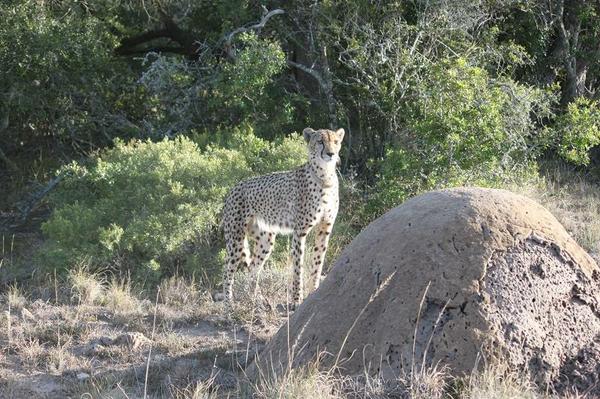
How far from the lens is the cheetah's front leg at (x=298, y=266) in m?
8.55

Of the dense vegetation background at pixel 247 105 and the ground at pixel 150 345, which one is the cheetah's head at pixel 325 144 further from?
the dense vegetation background at pixel 247 105

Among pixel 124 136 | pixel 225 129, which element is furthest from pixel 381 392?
pixel 124 136

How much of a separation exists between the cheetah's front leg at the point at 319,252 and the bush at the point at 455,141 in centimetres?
190

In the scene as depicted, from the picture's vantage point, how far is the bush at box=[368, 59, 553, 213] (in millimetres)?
10422

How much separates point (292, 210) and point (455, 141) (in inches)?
96.4

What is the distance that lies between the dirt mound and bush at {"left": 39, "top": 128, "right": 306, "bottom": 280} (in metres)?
4.18

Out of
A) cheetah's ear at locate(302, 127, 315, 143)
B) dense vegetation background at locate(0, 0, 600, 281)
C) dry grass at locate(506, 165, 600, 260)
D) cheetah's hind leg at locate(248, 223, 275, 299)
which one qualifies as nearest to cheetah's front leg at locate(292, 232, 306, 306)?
cheetah's hind leg at locate(248, 223, 275, 299)

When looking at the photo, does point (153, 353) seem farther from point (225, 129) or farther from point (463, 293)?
point (225, 129)

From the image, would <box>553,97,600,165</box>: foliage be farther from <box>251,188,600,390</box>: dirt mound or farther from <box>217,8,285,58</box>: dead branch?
<box>251,188,600,390</box>: dirt mound

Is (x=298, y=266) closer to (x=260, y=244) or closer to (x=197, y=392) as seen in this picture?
(x=260, y=244)

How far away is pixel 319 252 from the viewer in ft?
28.5

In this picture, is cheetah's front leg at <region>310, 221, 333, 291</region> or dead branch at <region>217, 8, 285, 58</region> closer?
cheetah's front leg at <region>310, 221, 333, 291</region>

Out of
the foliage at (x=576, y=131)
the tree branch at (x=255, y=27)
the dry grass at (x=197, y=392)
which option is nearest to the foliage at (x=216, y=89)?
the tree branch at (x=255, y=27)

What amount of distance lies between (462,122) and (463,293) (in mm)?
5349
